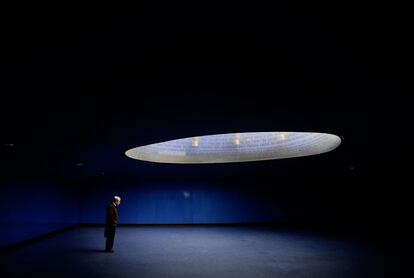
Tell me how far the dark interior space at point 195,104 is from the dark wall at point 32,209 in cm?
8

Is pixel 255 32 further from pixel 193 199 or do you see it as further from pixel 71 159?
pixel 193 199

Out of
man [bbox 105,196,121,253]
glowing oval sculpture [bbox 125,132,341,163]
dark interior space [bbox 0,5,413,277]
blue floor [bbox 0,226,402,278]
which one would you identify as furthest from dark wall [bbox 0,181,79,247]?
glowing oval sculpture [bbox 125,132,341,163]

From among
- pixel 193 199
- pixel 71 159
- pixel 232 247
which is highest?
pixel 71 159

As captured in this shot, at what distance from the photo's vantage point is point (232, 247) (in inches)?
377

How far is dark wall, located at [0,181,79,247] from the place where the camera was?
10.4m

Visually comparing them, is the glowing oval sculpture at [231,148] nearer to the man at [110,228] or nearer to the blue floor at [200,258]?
the man at [110,228]

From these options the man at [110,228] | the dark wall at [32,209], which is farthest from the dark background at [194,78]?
the dark wall at [32,209]

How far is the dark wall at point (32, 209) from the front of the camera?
10.4 m

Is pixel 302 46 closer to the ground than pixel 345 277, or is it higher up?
higher up

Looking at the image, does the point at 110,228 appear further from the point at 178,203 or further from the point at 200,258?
the point at 178,203

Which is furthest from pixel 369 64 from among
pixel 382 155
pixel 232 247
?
pixel 232 247

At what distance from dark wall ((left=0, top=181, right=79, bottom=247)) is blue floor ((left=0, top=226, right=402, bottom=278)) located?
867 mm

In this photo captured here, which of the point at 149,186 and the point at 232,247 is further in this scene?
the point at 149,186

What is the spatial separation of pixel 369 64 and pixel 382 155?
25.1 feet
